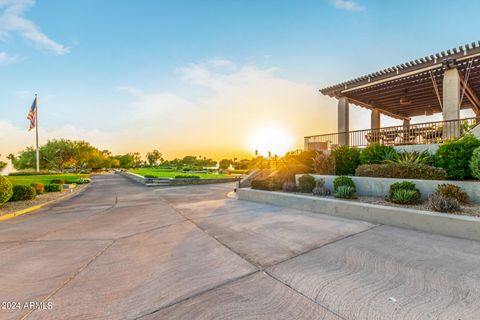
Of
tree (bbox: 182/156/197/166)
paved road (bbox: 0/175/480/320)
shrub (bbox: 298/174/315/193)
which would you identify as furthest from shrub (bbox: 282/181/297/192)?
tree (bbox: 182/156/197/166)

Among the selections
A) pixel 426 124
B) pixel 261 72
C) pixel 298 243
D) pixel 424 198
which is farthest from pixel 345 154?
pixel 261 72

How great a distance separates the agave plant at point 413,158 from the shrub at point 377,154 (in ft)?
0.70

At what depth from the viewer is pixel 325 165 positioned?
9711 mm

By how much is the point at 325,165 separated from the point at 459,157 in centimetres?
431

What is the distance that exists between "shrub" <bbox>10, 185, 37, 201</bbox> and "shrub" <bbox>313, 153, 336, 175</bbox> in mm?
13956

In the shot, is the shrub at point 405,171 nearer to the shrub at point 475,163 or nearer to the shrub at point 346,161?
the shrub at point 475,163

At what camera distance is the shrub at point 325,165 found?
375 inches

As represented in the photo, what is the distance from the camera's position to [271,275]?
9.92 feet

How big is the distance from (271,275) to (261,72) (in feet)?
42.7

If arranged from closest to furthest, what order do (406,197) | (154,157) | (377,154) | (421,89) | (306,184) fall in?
1. (406,197)
2. (377,154)
3. (306,184)
4. (421,89)
5. (154,157)

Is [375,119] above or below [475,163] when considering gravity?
above

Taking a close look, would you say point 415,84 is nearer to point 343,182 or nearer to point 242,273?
point 343,182

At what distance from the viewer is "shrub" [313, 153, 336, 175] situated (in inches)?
375

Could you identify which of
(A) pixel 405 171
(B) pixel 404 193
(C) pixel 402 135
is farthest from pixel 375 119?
(B) pixel 404 193
